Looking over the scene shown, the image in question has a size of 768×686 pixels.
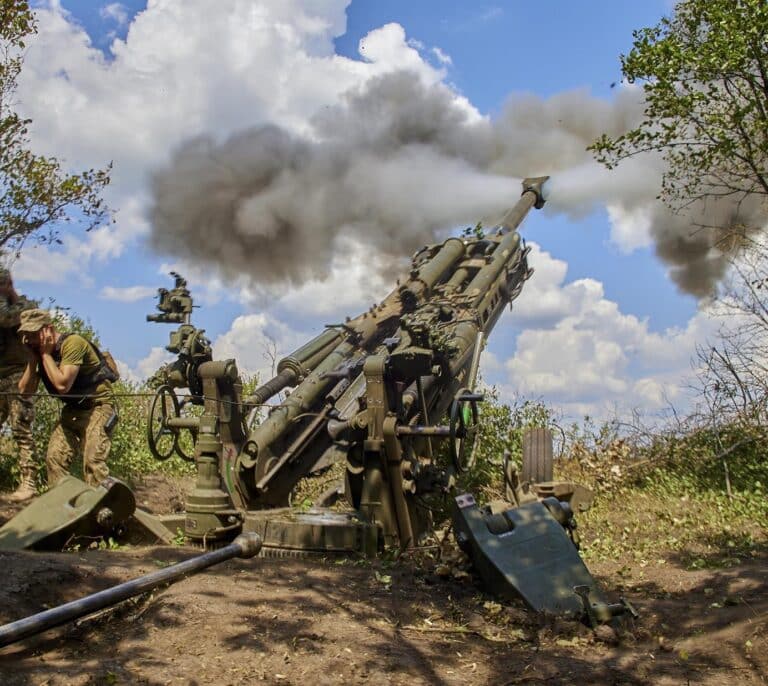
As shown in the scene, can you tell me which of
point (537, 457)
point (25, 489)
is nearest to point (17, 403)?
point (25, 489)

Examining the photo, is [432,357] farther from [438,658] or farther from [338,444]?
[438,658]

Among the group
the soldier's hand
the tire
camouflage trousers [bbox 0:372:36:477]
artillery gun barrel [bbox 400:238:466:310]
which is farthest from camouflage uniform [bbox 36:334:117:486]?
the tire

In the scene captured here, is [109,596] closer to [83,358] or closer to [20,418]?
[83,358]

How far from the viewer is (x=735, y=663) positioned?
4426 millimetres

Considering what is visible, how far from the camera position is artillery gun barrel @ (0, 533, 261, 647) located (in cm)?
346

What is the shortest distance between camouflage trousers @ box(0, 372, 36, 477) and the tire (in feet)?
15.8

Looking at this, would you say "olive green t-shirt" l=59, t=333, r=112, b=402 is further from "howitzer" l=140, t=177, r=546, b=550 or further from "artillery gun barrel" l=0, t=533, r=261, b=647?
"artillery gun barrel" l=0, t=533, r=261, b=647

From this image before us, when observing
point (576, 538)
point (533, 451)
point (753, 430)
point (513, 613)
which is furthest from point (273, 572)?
point (753, 430)

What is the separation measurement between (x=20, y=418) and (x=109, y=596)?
16.4ft

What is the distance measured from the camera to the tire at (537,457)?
9.21 m

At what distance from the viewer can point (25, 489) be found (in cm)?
832

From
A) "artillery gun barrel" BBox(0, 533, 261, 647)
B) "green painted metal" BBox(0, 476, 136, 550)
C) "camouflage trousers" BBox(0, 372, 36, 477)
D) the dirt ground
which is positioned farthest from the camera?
"camouflage trousers" BBox(0, 372, 36, 477)

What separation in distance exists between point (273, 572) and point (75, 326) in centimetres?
804

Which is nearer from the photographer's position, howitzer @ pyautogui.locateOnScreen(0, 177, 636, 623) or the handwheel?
howitzer @ pyautogui.locateOnScreen(0, 177, 636, 623)
